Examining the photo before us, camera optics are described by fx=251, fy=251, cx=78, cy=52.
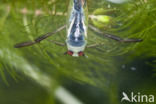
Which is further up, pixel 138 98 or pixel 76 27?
pixel 76 27

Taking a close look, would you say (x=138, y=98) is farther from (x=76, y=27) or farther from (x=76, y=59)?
(x=76, y=27)

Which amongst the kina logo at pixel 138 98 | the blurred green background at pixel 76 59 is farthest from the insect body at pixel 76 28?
the kina logo at pixel 138 98

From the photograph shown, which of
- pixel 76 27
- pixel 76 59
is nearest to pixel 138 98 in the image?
pixel 76 59

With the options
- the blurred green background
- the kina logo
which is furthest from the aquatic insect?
the kina logo

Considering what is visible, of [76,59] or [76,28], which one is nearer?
[76,28]

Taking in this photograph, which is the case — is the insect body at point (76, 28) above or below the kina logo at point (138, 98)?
above

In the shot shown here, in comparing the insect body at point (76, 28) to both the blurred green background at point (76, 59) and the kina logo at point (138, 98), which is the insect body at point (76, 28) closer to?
the blurred green background at point (76, 59)

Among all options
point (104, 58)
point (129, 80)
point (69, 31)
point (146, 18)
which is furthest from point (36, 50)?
point (129, 80)

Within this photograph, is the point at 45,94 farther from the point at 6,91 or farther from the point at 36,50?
the point at 36,50

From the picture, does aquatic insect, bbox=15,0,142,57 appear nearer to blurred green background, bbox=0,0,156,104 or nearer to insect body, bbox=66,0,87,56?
insect body, bbox=66,0,87,56
